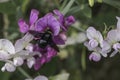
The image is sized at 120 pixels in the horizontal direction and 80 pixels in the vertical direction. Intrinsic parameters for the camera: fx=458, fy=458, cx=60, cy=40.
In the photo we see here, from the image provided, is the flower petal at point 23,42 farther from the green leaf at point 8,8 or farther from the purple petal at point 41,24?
the green leaf at point 8,8

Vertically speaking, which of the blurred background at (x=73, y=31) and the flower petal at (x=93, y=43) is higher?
the flower petal at (x=93, y=43)

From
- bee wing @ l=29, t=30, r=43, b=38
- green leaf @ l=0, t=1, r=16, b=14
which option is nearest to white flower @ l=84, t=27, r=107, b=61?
bee wing @ l=29, t=30, r=43, b=38

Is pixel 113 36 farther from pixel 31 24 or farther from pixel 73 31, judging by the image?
pixel 73 31

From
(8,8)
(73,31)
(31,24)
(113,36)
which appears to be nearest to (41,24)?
(31,24)

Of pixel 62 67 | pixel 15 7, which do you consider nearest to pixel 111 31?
pixel 15 7

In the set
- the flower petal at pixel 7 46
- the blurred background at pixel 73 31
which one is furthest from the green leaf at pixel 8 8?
the flower petal at pixel 7 46

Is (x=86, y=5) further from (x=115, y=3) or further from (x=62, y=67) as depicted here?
(x=62, y=67)
